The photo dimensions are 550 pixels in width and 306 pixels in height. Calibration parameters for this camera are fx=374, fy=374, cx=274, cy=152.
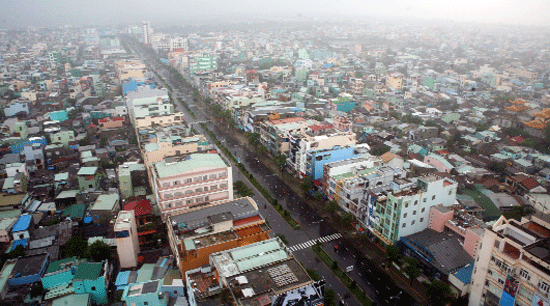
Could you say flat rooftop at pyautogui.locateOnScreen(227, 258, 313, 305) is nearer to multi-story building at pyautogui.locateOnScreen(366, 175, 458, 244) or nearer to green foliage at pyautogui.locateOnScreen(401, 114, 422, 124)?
multi-story building at pyautogui.locateOnScreen(366, 175, 458, 244)

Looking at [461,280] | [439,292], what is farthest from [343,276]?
[461,280]

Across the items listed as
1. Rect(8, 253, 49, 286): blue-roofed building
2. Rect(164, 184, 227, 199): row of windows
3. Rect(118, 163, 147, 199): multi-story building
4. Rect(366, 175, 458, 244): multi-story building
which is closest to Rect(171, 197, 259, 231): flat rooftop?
Rect(164, 184, 227, 199): row of windows

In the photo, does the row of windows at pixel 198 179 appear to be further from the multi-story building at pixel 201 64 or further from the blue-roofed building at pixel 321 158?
the multi-story building at pixel 201 64

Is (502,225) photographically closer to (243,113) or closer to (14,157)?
(243,113)

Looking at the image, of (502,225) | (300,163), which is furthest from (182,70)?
(502,225)


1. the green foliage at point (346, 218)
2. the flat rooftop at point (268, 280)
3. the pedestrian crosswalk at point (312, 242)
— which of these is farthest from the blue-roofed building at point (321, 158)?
the flat rooftop at point (268, 280)
